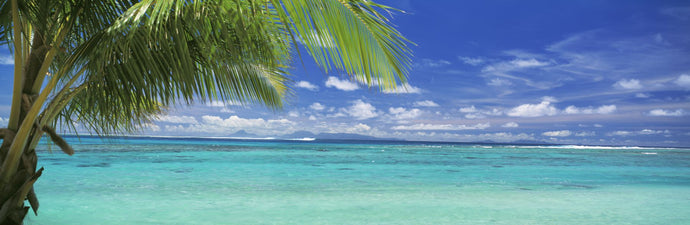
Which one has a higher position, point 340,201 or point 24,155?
point 24,155

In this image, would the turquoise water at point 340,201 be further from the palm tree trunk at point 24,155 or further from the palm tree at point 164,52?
the palm tree at point 164,52

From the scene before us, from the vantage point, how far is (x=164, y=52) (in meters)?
2.06

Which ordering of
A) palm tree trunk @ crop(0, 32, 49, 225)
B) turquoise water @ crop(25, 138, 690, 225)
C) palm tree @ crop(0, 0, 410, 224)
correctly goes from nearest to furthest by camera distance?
palm tree @ crop(0, 0, 410, 224) < palm tree trunk @ crop(0, 32, 49, 225) < turquoise water @ crop(25, 138, 690, 225)

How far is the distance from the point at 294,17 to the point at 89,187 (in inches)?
331

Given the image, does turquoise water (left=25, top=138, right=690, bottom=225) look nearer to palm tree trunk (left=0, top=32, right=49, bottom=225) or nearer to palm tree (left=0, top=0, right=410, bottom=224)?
palm tree trunk (left=0, top=32, right=49, bottom=225)

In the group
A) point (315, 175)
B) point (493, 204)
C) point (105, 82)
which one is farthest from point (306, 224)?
point (315, 175)

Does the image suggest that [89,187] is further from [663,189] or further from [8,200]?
[663,189]

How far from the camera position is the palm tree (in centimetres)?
158

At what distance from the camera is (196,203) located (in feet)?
21.7

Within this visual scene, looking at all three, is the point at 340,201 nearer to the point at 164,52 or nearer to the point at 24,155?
the point at 24,155

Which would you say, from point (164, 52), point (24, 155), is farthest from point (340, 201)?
point (164, 52)

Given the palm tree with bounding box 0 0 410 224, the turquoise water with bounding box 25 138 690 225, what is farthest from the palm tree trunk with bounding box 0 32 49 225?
the turquoise water with bounding box 25 138 690 225

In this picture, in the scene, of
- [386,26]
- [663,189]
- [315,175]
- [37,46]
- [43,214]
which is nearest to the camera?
[386,26]

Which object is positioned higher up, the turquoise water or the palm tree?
the palm tree
